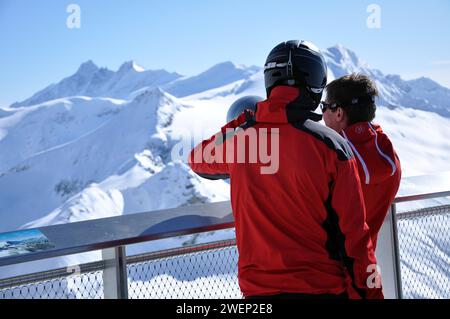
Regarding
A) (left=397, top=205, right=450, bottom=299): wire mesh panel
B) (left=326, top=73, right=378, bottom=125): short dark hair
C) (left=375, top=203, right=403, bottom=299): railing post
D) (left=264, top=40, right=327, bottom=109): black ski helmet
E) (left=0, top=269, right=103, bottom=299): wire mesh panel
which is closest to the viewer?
(left=264, top=40, right=327, bottom=109): black ski helmet

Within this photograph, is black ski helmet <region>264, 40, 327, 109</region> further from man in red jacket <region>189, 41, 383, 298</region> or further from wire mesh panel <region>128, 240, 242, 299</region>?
wire mesh panel <region>128, 240, 242, 299</region>

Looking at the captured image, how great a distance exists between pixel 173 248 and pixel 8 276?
24.6 inches

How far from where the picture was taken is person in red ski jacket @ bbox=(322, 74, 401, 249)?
6.56 feet

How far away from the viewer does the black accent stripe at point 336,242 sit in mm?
1616

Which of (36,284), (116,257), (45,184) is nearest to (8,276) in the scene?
(36,284)

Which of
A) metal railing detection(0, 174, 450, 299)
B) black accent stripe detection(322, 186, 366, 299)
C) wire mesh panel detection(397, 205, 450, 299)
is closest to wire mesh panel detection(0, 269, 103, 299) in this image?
metal railing detection(0, 174, 450, 299)

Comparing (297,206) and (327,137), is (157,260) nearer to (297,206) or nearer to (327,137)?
A: (297,206)

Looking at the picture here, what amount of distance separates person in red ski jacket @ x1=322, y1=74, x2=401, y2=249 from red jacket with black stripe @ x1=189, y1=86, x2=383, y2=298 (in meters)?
0.39

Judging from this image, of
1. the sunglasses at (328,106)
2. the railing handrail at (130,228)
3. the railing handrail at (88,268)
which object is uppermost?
the sunglasses at (328,106)

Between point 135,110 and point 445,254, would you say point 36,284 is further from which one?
point 135,110

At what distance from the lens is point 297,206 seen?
1.60 metres

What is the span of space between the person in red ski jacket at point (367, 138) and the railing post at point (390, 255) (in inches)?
29.8

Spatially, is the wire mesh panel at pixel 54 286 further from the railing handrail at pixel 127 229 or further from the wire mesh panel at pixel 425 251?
the wire mesh panel at pixel 425 251

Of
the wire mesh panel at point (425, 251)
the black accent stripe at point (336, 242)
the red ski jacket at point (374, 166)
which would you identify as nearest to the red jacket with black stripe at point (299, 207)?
the black accent stripe at point (336, 242)
